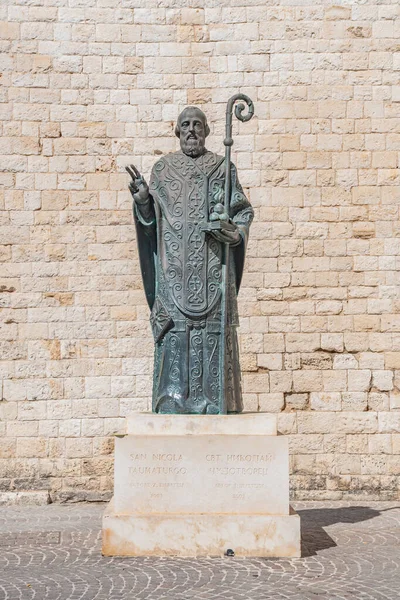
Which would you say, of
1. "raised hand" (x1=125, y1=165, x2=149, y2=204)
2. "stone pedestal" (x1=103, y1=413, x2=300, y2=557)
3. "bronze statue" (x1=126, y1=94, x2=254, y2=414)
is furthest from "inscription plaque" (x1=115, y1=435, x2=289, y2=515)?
"raised hand" (x1=125, y1=165, x2=149, y2=204)

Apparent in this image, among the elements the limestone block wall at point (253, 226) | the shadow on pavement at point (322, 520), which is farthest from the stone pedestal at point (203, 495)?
the limestone block wall at point (253, 226)

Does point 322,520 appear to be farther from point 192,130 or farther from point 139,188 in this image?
point 192,130

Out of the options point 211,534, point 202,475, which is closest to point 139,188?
point 202,475

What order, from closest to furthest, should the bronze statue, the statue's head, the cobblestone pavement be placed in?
the cobblestone pavement < the bronze statue < the statue's head

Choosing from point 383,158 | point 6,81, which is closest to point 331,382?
point 383,158

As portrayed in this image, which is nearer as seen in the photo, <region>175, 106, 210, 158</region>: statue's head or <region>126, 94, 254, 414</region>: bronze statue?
<region>126, 94, 254, 414</region>: bronze statue

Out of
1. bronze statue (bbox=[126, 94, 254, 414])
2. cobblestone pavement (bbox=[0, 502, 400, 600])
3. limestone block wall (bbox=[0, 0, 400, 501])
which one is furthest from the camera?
limestone block wall (bbox=[0, 0, 400, 501])

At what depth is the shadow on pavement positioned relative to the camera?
20.4 feet

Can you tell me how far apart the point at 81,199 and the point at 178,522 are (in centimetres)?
516

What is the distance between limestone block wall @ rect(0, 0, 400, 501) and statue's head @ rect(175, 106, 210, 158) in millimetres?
3747

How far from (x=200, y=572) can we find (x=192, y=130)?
298 centimetres

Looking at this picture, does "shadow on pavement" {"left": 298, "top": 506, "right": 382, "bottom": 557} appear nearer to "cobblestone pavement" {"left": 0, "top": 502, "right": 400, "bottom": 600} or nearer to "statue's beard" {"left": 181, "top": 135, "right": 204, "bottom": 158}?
"cobblestone pavement" {"left": 0, "top": 502, "right": 400, "bottom": 600}

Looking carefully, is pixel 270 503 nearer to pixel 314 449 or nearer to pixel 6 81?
pixel 314 449

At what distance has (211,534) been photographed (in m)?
5.61
